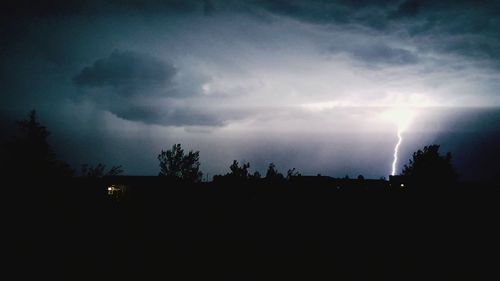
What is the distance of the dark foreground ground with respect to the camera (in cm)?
927

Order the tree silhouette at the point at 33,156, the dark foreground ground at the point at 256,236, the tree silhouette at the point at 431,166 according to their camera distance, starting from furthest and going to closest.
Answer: the tree silhouette at the point at 431,166
the tree silhouette at the point at 33,156
the dark foreground ground at the point at 256,236

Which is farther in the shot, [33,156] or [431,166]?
[431,166]

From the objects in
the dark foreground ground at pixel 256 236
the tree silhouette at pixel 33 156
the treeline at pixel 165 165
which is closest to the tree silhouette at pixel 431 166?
the treeline at pixel 165 165

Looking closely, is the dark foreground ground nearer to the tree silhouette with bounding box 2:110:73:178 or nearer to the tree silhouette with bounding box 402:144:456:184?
the tree silhouette with bounding box 2:110:73:178

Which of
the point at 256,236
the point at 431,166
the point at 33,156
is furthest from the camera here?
the point at 431,166

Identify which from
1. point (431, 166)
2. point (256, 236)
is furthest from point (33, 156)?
point (431, 166)

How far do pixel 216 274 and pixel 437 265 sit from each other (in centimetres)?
695

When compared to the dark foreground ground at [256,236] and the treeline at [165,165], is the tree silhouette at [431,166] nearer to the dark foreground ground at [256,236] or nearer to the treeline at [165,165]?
the treeline at [165,165]

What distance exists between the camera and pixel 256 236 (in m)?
11.5

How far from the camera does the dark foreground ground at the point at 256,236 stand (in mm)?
9266

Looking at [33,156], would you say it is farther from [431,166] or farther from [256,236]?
[431,166]

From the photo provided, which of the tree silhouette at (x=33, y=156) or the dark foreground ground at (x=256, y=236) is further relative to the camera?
the tree silhouette at (x=33, y=156)

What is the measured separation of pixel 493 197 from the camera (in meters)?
12.7

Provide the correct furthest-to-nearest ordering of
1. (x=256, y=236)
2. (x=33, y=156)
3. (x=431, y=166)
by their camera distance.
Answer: (x=431, y=166), (x=33, y=156), (x=256, y=236)
